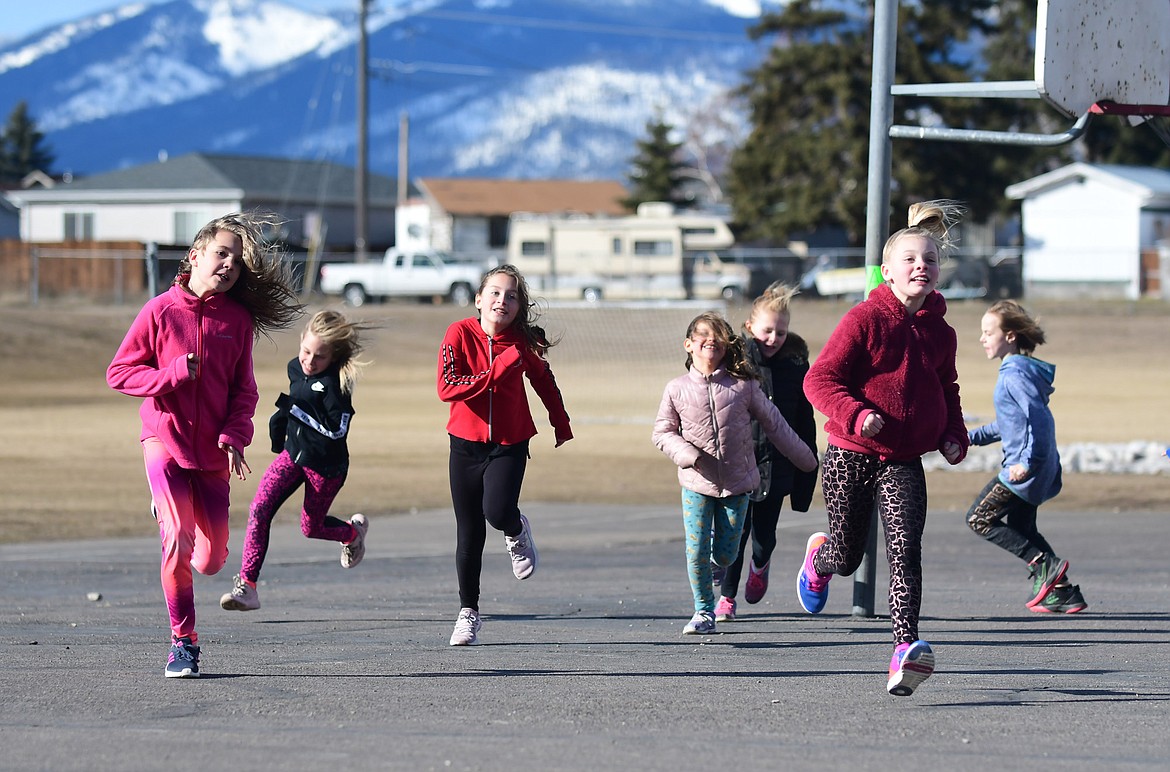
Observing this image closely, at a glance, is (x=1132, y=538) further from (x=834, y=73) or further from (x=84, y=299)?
(x=834, y=73)

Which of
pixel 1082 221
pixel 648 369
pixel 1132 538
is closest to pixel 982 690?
pixel 1132 538

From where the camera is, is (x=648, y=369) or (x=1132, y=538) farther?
(x=648, y=369)

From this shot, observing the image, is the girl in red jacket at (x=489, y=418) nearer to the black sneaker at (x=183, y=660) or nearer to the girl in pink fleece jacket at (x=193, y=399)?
the girl in pink fleece jacket at (x=193, y=399)

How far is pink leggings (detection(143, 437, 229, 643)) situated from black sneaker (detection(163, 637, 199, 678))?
4 centimetres

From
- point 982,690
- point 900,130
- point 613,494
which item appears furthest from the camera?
point 613,494

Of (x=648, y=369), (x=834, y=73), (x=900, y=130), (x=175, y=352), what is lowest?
(x=648, y=369)

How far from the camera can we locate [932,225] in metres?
7.11

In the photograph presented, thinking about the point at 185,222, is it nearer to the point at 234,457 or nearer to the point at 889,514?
the point at 234,457

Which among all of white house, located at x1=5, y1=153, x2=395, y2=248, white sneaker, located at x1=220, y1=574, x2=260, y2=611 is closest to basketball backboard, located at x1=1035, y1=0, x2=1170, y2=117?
white sneaker, located at x1=220, y1=574, x2=260, y2=611

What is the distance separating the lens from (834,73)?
58781mm

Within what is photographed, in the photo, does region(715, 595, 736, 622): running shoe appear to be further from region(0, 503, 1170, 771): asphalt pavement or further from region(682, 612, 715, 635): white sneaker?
region(682, 612, 715, 635): white sneaker

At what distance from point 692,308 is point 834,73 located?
19.3 meters

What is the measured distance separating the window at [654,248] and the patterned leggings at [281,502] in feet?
160

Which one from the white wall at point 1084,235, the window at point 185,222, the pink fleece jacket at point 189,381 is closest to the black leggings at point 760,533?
the pink fleece jacket at point 189,381
